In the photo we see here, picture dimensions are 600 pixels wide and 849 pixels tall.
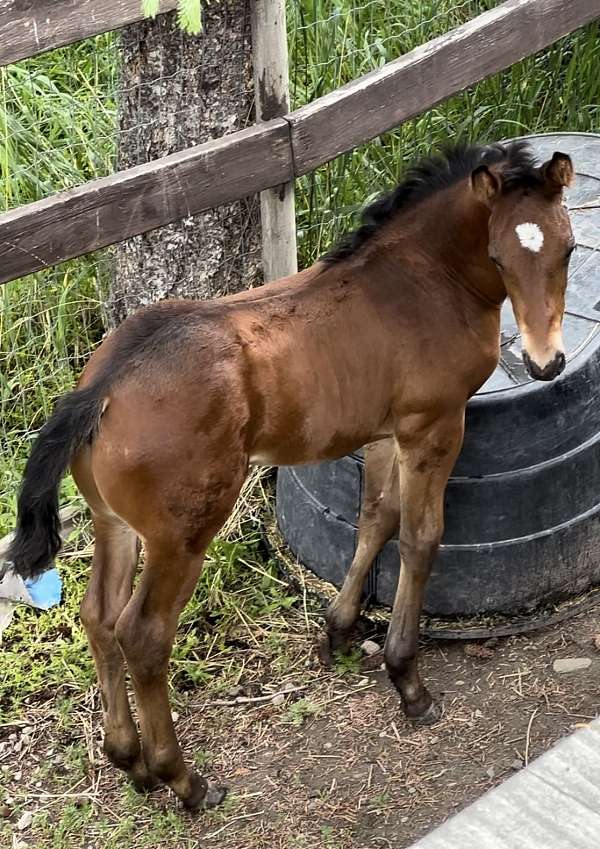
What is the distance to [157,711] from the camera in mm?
3264

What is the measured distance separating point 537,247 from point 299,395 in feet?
2.56

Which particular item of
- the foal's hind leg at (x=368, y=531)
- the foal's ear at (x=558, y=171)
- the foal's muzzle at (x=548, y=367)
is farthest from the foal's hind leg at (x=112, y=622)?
the foal's ear at (x=558, y=171)

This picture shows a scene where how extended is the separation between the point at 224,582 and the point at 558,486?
1295mm

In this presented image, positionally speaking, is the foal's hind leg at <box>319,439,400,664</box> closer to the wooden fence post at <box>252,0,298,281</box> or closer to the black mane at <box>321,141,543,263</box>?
the black mane at <box>321,141,543,263</box>

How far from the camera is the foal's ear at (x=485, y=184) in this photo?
3.07 metres

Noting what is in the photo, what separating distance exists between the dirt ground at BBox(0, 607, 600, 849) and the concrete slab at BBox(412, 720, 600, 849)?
1.57 meters

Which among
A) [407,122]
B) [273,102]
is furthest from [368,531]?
[407,122]

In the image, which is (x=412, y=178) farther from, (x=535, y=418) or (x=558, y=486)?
(x=558, y=486)

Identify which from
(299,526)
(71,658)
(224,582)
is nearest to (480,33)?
(299,526)

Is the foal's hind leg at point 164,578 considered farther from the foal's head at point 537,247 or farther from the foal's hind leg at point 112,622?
the foal's head at point 537,247

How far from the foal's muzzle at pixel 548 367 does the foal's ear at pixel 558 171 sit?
18.2 inches

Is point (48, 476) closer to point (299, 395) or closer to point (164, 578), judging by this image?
point (164, 578)

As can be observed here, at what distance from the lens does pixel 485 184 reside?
3100 mm

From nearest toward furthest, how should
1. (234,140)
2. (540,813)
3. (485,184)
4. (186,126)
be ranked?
1. (540,813)
2. (485,184)
3. (234,140)
4. (186,126)
